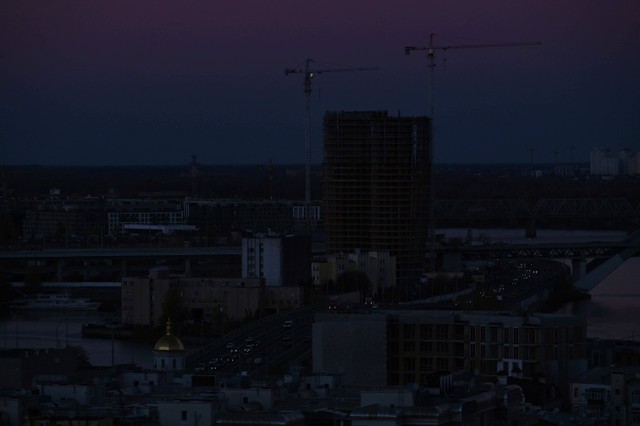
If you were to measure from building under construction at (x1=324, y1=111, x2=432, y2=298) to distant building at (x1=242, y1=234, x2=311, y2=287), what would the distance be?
2366 mm

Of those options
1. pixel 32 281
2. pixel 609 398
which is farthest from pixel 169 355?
pixel 32 281

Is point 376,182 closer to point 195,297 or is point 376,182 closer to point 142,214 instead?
point 195,297

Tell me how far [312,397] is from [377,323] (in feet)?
11.7

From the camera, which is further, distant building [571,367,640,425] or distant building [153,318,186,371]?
distant building [153,318,186,371]

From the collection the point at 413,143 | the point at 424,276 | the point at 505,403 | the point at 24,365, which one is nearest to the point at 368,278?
the point at 424,276

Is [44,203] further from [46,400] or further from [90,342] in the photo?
[46,400]

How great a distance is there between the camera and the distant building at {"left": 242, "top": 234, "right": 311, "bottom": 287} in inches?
901

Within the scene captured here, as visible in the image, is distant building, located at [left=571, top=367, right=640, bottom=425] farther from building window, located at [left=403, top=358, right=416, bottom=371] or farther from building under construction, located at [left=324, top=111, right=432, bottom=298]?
building under construction, located at [left=324, top=111, right=432, bottom=298]

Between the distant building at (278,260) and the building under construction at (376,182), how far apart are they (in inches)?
93.2

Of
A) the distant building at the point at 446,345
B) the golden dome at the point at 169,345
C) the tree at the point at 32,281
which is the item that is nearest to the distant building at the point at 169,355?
the golden dome at the point at 169,345

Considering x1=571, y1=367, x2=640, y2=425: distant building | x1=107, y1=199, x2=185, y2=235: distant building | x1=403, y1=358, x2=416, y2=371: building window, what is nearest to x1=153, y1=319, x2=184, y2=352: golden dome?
x1=403, y1=358, x2=416, y2=371: building window

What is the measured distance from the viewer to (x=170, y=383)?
9469mm

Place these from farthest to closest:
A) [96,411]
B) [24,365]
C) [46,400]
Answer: [24,365] < [46,400] < [96,411]

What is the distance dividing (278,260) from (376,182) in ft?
11.6
